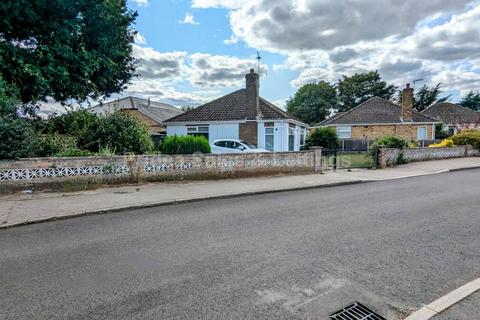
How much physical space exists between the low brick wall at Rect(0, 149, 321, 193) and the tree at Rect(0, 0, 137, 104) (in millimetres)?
4250

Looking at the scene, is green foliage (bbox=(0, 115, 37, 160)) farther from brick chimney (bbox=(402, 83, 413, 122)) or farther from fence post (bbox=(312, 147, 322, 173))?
brick chimney (bbox=(402, 83, 413, 122))

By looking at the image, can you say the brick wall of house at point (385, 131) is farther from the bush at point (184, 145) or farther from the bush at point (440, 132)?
the bush at point (184, 145)

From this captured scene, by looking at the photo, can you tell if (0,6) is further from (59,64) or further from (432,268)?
(432,268)

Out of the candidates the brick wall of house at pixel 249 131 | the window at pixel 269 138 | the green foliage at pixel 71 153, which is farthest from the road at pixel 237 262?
the brick wall of house at pixel 249 131

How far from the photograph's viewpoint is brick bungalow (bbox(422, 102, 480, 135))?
35.5 m

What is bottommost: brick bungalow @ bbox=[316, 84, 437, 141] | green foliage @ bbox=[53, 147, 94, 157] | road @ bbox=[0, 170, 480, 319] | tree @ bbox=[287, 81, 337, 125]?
road @ bbox=[0, 170, 480, 319]

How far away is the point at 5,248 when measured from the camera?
4.72 metres

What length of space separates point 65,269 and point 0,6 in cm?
1135

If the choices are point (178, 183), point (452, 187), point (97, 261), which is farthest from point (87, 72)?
point (452, 187)

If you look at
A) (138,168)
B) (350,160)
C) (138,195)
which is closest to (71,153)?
(138,168)

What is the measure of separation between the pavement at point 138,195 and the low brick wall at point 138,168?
47 cm

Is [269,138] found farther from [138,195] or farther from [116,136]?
[138,195]

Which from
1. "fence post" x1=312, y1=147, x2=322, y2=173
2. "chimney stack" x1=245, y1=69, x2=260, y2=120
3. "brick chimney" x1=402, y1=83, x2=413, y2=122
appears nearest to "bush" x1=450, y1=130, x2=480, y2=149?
"brick chimney" x1=402, y1=83, x2=413, y2=122

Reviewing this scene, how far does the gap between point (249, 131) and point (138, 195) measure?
12304 mm
